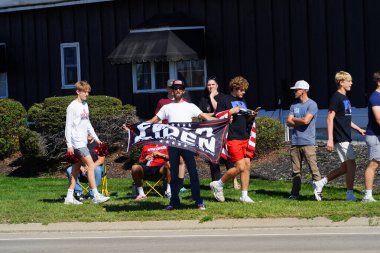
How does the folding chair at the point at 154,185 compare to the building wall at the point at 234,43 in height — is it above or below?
below

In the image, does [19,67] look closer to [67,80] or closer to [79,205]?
[67,80]

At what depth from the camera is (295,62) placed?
24.0 meters

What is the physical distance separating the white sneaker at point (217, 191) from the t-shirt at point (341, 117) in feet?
6.82

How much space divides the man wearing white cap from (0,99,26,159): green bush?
10.9 m

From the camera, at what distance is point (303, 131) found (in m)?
15.4

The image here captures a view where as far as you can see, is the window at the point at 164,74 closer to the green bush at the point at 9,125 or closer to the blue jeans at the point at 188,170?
the green bush at the point at 9,125

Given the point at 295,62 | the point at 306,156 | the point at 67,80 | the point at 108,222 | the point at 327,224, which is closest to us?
the point at 327,224

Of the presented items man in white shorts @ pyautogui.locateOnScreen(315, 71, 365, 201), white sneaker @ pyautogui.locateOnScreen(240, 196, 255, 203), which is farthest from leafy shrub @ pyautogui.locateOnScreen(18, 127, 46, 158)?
man in white shorts @ pyautogui.locateOnScreen(315, 71, 365, 201)

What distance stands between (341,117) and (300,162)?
112 cm

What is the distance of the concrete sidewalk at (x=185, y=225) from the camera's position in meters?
13.3

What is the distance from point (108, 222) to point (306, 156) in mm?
3559

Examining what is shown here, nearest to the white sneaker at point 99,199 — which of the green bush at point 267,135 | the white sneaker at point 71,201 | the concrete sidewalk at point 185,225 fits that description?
the white sneaker at point 71,201

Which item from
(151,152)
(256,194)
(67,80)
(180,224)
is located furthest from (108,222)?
(67,80)

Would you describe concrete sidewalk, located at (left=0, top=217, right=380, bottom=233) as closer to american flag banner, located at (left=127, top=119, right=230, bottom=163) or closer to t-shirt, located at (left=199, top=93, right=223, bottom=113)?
american flag banner, located at (left=127, top=119, right=230, bottom=163)
